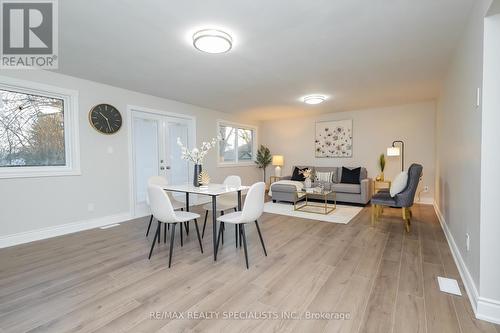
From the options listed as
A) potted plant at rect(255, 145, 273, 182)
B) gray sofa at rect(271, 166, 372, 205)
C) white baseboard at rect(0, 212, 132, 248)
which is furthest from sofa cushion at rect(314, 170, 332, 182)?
white baseboard at rect(0, 212, 132, 248)

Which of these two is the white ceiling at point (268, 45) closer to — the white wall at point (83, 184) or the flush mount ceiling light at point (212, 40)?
the flush mount ceiling light at point (212, 40)

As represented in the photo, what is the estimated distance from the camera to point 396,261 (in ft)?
8.30

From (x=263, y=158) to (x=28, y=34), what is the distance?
583 cm

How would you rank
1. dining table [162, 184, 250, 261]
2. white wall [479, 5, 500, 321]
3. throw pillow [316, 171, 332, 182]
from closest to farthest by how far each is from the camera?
white wall [479, 5, 500, 321], dining table [162, 184, 250, 261], throw pillow [316, 171, 332, 182]

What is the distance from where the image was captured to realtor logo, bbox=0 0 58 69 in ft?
6.64

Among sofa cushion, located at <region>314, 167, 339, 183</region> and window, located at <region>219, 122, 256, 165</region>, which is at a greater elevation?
window, located at <region>219, 122, 256, 165</region>

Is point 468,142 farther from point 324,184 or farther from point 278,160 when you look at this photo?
point 278,160

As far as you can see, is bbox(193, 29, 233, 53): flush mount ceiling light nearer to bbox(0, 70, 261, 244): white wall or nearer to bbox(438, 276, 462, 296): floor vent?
bbox(0, 70, 261, 244): white wall

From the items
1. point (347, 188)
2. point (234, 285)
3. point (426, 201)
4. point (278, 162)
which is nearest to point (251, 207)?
point (234, 285)

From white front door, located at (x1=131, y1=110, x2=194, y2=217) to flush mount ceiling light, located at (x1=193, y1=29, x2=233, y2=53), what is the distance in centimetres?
262

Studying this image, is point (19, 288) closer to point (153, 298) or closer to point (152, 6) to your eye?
point (153, 298)

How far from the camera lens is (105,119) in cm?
396

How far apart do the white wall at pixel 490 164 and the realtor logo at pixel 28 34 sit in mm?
3248

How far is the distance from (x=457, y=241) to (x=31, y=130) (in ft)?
17.8
